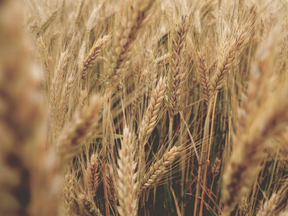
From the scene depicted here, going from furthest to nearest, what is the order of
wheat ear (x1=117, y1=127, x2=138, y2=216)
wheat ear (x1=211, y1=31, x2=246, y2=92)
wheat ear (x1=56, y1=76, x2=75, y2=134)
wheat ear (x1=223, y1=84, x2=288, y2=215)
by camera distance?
wheat ear (x1=211, y1=31, x2=246, y2=92) < wheat ear (x1=56, y1=76, x2=75, y2=134) < wheat ear (x1=117, y1=127, x2=138, y2=216) < wheat ear (x1=223, y1=84, x2=288, y2=215)

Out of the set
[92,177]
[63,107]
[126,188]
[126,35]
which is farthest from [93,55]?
[126,188]

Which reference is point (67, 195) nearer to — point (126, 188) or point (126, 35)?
point (126, 188)

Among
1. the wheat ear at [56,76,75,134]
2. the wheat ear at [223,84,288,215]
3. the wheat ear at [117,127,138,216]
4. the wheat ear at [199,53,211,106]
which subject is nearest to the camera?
the wheat ear at [223,84,288,215]

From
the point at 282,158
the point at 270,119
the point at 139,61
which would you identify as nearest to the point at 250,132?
the point at 270,119

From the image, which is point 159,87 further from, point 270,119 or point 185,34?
point 270,119

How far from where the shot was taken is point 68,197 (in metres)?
0.71

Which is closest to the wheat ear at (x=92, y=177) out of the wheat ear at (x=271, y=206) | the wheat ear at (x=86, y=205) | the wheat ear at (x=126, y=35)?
the wheat ear at (x=86, y=205)

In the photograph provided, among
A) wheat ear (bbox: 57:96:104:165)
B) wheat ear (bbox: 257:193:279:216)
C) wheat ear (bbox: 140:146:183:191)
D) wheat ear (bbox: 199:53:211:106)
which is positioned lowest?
wheat ear (bbox: 257:193:279:216)

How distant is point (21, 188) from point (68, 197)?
49 cm

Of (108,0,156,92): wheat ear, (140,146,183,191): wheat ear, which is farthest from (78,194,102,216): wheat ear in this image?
(108,0,156,92): wheat ear

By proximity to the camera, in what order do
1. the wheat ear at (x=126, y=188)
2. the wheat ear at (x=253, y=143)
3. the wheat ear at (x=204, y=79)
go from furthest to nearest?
the wheat ear at (x=204, y=79) → the wheat ear at (x=126, y=188) → the wheat ear at (x=253, y=143)

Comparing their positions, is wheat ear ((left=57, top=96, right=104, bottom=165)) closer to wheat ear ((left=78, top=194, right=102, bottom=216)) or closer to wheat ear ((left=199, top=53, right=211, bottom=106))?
wheat ear ((left=78, top=194, right=102, bottom=216))

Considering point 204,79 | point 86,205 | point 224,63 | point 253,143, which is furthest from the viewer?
point 204,79

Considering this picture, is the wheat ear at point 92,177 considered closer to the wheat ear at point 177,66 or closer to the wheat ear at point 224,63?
the wheat ear at point 177,66
